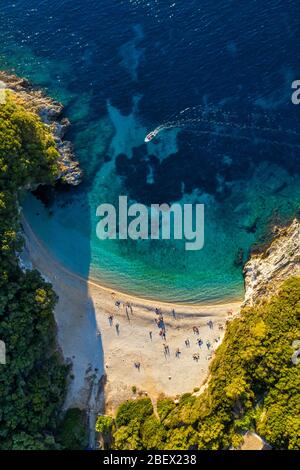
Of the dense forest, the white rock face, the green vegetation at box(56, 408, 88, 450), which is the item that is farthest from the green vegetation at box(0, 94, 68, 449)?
the white rock face

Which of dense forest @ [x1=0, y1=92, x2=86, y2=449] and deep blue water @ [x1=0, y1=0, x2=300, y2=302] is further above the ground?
deep blue water @ [x1=0, y1=0, x2=300, y2=302]

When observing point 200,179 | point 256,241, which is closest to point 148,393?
point 256,241

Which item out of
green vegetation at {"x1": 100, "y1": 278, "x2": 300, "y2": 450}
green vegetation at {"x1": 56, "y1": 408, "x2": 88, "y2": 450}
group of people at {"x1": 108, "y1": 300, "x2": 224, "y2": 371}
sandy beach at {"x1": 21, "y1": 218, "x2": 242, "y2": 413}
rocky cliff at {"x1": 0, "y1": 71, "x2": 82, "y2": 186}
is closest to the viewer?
green vegetation at {"x1": 100, "y1": 278, "x2": 300, "y2": 450}

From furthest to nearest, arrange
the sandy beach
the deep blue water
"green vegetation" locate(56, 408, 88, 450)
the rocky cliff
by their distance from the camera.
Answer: the rocky cliff
the deep blue water
the sandy beach
"green vegetation" locate(56, 408, 88, 450)

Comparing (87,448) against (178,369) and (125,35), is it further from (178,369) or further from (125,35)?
(125,35)

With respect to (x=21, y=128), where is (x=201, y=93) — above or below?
above

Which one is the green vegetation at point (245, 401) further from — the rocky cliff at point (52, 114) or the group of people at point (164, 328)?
the rocky cliff at point (52, 114)

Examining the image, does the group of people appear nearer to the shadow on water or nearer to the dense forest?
the shadow on water

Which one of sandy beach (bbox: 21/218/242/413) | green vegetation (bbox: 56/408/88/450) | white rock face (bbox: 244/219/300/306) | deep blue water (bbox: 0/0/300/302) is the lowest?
green vegetation (bbox: 56/408/88/450)
